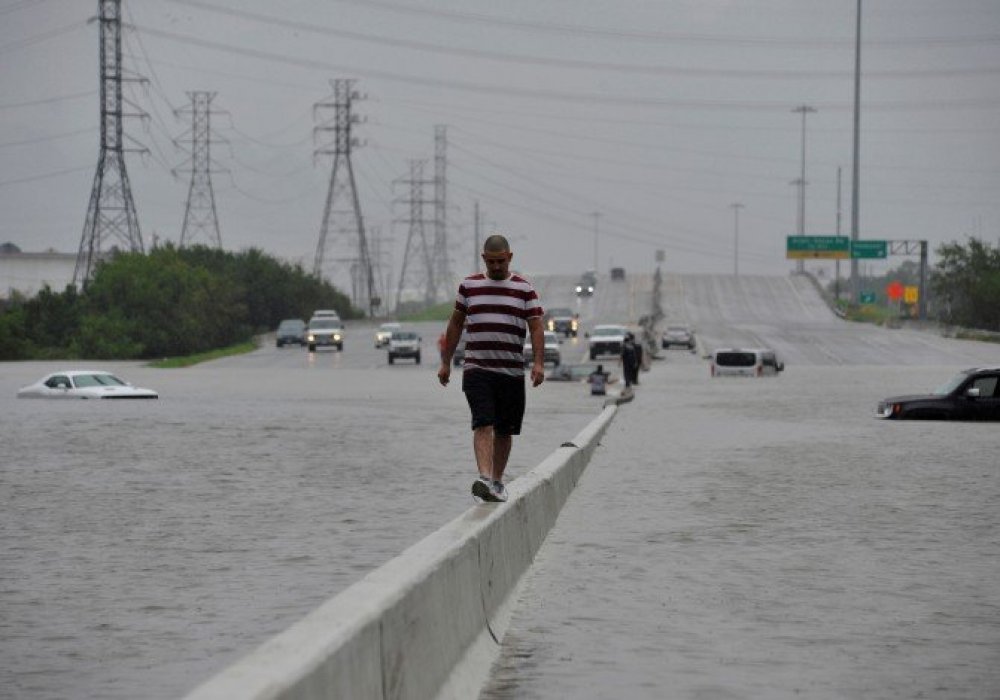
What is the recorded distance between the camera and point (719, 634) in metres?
9.31

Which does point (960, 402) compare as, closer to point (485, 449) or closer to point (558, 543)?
point (558, 543)

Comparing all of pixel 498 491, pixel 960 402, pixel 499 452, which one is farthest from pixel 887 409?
pixel 498 491

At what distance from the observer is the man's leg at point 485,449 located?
12.3 meters

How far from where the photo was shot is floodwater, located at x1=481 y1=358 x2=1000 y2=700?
812 cm

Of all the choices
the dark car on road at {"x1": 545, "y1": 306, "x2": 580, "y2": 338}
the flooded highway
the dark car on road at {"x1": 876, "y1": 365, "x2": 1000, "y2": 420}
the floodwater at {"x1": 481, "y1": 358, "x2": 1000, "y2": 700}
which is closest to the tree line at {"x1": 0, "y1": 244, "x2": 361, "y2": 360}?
the dark car on road at {"x1": 545, "y1": 306, "x2": 580, "y2": 338}

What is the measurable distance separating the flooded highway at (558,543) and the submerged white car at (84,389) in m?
13.4

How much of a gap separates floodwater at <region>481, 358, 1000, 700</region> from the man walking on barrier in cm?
95

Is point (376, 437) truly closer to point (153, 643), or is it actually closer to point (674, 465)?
point (674, 465)

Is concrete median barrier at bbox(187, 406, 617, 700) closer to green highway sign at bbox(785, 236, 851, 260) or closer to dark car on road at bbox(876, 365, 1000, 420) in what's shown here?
dark car on road at bbox(876, 365, 1000, 420)

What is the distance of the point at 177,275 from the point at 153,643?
10940 cm

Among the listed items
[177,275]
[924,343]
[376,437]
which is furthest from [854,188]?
[376,437]

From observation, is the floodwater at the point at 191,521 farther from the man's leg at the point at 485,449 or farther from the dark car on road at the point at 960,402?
the dark car on road at the point at 960,402

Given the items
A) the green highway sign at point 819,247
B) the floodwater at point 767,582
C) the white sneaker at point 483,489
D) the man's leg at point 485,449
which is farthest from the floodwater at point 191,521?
the green highway sign at point 819,247

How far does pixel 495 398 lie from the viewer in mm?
12383
